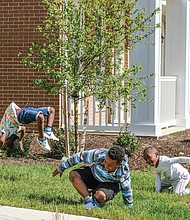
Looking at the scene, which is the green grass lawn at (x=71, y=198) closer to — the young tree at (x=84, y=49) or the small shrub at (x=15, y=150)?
the small shrub at (x=15, y=150)

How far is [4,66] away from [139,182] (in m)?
6.84

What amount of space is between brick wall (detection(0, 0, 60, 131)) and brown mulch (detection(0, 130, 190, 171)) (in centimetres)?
147

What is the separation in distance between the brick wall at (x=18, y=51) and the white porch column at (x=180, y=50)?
3866 millimetres

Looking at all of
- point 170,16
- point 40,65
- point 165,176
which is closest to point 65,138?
point 40,65

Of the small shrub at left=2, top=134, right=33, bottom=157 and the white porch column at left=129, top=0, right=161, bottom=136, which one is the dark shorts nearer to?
the small shrub at left=2, top=134, right=33, bottom=157

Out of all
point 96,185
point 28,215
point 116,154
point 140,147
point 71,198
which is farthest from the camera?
point 140,147

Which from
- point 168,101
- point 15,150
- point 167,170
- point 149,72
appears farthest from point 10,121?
point 168,101

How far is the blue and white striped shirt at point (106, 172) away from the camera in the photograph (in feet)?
23.6

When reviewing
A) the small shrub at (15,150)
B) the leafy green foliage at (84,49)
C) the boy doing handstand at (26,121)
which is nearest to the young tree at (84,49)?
the leafy green foliage at (84,49)

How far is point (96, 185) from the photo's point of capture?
7508 mm

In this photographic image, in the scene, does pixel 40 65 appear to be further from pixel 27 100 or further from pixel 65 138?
pixel 27 100

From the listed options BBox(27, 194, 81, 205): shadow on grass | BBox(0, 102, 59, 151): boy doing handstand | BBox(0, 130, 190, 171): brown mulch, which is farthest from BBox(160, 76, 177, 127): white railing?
BBox(27, 194, 81, 205): shadow on grass

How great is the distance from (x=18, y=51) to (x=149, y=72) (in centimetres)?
319

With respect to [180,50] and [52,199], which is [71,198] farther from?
[180,50]
